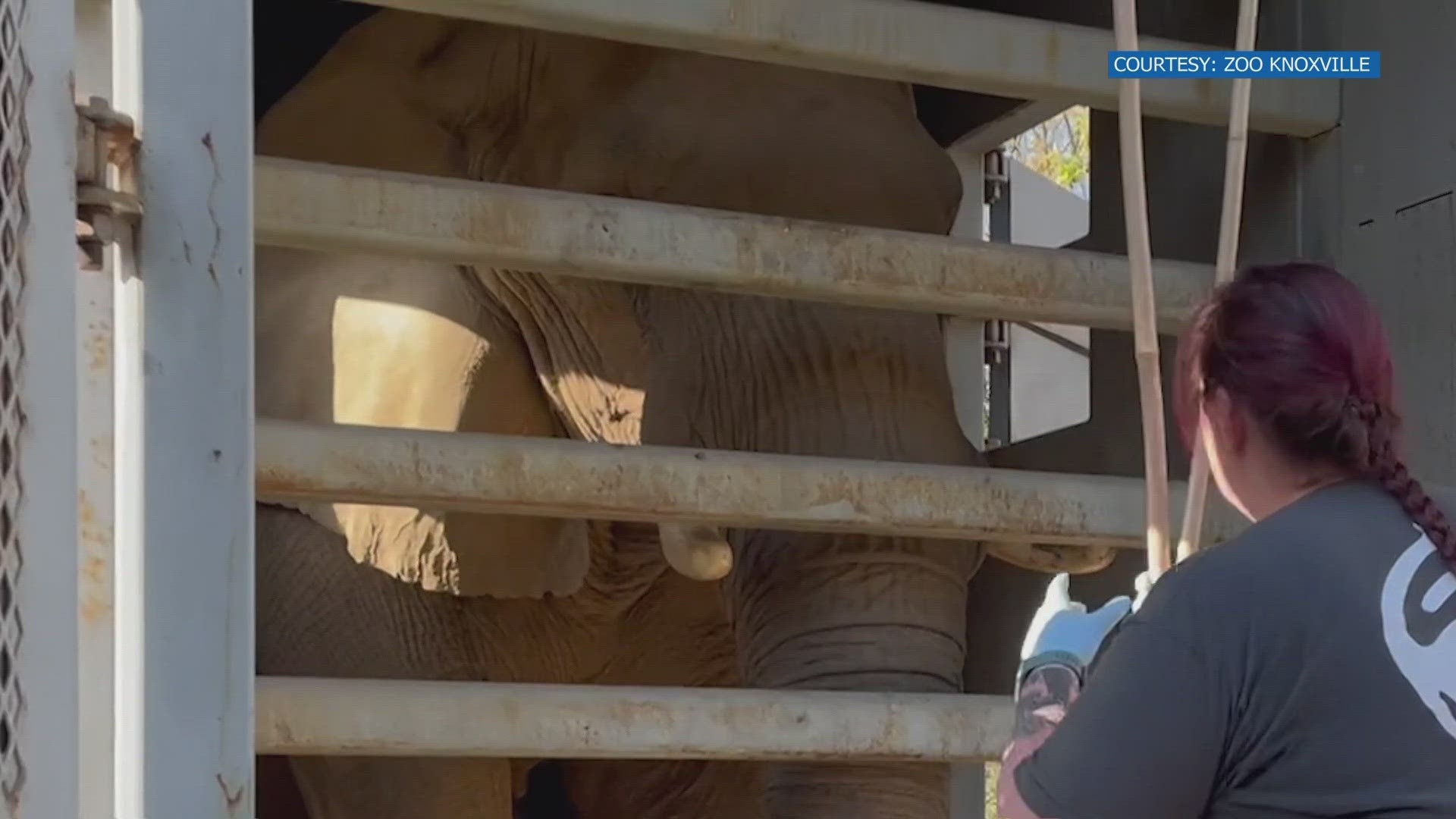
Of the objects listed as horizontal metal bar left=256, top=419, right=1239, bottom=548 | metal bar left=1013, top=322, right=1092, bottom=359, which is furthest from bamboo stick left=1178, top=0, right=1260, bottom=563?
metal bar left=1013, top=322, right=1092, bottom=359

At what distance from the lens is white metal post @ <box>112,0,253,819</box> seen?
3.69 ft

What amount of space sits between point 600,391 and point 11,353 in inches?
69.5

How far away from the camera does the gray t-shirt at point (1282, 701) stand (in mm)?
1177

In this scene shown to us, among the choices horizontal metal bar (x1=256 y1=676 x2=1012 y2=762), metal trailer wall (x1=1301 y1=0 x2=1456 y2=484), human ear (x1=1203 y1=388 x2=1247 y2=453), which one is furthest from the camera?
metal trailer wall (x1=1301 y1=0 x2=1456 y2=484)

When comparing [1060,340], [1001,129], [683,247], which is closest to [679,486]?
[683,247]

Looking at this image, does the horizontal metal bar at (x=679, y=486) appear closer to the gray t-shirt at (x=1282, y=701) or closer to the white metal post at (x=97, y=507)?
the white metal post at (x=97, y=507)

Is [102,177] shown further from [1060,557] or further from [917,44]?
[1060,557]

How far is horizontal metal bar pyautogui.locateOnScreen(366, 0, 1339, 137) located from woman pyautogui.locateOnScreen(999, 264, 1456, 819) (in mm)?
705

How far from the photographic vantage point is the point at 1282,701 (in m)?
1.18

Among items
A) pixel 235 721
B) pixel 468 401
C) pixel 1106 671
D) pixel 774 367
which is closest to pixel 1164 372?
pixel 774 367

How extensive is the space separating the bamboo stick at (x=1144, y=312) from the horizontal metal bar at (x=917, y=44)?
1.34ft

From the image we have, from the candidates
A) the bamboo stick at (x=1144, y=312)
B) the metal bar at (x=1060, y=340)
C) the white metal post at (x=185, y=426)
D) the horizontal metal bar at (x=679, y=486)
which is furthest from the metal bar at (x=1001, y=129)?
the white metal post at (x=185, y=426)

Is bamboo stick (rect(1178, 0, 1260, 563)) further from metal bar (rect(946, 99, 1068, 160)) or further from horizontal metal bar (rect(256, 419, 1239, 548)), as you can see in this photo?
metal bar (rect(946, 99, 1068, 160))

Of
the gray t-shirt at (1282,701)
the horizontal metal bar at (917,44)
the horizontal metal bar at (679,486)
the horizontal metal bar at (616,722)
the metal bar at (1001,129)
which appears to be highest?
the metal bar at (1001,129)
